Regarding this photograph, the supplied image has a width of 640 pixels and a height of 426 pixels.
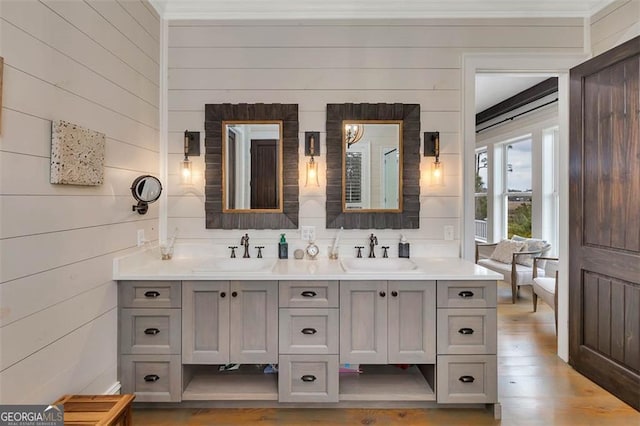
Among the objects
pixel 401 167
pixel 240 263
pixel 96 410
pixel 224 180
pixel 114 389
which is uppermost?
pixel 401 167

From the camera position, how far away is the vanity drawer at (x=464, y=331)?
2.06 meters

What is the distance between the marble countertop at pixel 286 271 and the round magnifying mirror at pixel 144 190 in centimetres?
34

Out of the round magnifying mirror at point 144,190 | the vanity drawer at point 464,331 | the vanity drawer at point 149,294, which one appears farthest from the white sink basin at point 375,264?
the round magnifying mirror at point 144,190

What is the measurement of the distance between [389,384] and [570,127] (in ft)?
7.82

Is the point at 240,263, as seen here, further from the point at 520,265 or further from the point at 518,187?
the point at 518,187

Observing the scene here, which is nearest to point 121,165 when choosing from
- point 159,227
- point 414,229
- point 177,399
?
point 159,227

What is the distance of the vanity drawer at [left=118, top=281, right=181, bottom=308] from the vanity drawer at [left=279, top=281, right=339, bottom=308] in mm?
659

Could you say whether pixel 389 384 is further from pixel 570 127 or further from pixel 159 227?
pixel 570 127

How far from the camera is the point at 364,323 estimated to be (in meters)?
2.08

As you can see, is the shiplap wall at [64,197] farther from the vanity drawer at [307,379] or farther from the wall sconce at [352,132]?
the wall sconce at [352,132]

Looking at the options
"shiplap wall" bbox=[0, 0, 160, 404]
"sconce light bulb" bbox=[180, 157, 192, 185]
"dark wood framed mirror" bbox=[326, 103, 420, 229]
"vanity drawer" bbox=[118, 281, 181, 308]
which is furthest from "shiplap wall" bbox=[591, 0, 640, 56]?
"vanity drawer" bbox=[118, 281, 181, 308]

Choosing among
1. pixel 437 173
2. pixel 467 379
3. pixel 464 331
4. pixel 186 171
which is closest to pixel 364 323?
pixel 464 331

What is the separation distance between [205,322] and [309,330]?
2.13 feet

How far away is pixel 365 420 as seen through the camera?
6.68 feet
